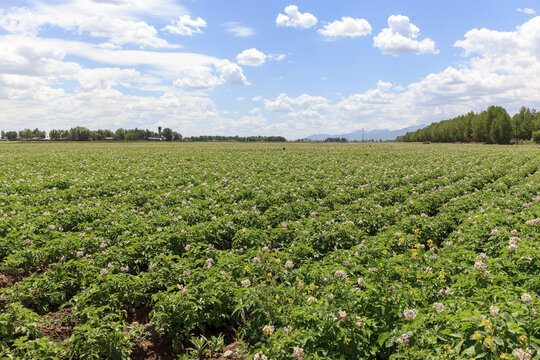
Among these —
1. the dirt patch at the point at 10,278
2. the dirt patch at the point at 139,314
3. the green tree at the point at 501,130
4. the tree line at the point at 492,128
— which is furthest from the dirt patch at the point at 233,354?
the green tree at the point at 501,130

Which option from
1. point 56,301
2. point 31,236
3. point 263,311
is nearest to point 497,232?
point 263,311

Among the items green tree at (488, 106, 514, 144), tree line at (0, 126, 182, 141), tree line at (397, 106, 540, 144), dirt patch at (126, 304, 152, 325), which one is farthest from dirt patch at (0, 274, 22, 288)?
tree line at (0, 126, 182, 141)

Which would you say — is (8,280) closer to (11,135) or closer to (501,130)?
(501,130)

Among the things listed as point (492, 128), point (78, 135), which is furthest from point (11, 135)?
point (492, 128)

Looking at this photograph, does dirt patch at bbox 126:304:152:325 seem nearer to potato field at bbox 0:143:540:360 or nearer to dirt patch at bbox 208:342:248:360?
potato field at bbox 0:143:540:360

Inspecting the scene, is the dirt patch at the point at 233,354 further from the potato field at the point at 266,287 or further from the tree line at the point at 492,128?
the tree line at the point at 492,128

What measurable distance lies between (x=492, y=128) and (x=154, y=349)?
4608 inches

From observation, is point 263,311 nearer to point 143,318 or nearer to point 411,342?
point 411,342

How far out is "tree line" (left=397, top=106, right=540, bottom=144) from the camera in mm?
93688

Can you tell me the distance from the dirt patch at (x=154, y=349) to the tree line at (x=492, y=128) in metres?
110

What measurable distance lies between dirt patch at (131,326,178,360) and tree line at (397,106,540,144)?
110 m

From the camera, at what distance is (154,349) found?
17.5 feet

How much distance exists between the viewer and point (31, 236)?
8.49m

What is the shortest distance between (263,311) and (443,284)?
10.3ft
